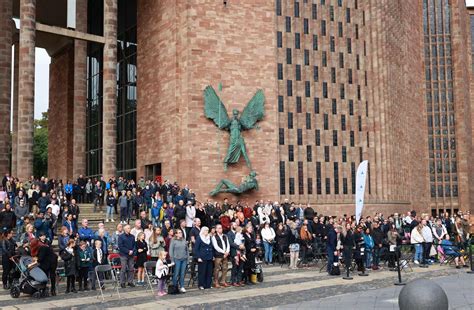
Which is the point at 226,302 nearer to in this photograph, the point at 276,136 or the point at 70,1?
the point at 276,136

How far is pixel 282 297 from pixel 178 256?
308 cm

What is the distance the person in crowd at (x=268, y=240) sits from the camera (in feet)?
69.4

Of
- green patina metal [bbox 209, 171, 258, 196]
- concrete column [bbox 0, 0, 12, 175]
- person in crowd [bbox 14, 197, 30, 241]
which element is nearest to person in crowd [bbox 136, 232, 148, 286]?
person in crowd [bbox 14, 197, 30, 241]

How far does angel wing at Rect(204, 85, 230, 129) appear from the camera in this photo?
34.2 meters

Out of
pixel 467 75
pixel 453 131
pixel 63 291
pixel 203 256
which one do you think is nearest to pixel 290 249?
pixel 203 256

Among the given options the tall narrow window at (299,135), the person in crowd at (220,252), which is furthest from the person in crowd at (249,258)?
the tall narrow window at (299,135)

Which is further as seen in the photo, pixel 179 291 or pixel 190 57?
pixel 190 57

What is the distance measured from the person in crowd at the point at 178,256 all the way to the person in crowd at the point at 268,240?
6242 mm

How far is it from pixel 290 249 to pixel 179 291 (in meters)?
6.23

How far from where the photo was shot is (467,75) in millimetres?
77938

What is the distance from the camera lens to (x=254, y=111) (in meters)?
35.5

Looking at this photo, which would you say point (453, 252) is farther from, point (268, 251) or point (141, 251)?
point (141, 251)

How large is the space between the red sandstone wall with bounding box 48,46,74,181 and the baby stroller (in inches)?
1353

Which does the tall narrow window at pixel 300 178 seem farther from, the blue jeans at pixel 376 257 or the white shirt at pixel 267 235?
the blue jeans at pixel 376 257
